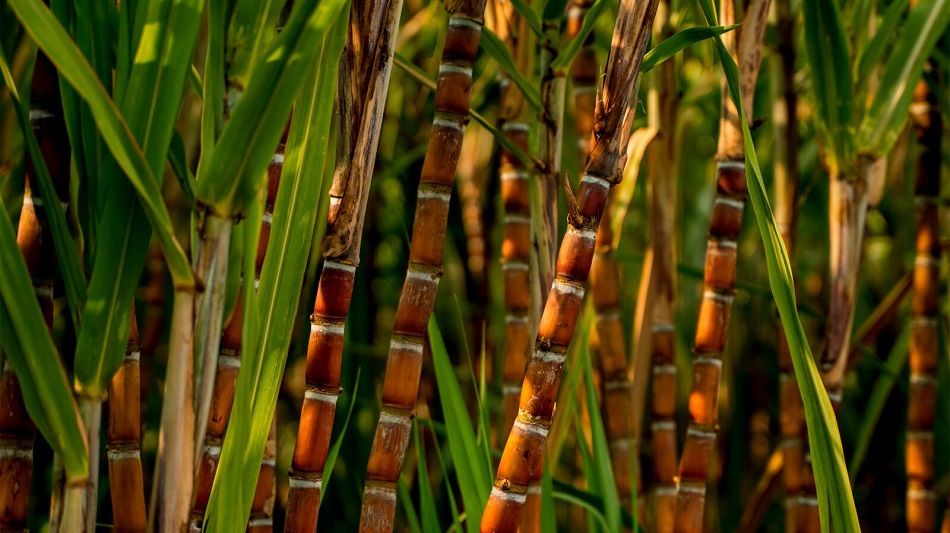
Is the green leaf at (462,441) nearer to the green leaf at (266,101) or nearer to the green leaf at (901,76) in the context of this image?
the green leaf at (266,101)

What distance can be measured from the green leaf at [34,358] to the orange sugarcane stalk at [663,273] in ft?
1.60

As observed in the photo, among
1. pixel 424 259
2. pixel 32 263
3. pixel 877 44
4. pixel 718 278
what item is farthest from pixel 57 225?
pixel 877 44

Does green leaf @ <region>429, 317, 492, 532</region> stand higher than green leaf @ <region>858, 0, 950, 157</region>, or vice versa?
green leaf @ <region>858, 0, 950, 157</region>

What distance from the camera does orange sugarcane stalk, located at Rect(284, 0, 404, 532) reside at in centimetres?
43

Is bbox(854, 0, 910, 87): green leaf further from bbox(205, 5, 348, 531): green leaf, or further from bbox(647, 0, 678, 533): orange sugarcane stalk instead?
bbox(205, 5, 348, 531): green leaf

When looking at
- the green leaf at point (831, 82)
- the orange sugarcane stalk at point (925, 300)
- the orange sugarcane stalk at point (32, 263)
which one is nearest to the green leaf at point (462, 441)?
the orange sugarcane stalk at point (32, 263)

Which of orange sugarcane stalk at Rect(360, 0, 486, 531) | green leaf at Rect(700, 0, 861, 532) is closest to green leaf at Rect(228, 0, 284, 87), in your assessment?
orange sugarcane stalk at Rect(360, 0, 486, 531)

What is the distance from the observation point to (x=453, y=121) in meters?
0.49

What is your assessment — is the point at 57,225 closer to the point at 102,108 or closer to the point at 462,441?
the point at 102,108

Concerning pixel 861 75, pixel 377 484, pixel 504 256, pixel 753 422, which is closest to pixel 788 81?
pixel 861 75

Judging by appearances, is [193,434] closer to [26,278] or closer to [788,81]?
[26,278]

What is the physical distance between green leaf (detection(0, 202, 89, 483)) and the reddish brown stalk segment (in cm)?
4

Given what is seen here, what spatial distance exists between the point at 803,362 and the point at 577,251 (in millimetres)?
131

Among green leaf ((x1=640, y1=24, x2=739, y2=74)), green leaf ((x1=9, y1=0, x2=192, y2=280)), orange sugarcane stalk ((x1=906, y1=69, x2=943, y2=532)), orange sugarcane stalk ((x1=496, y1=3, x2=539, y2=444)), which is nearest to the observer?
green leaf ((x1=9, y1=0, x2=192, y2=280))
